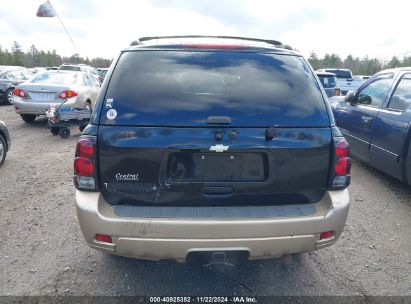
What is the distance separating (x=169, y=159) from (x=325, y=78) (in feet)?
41.6

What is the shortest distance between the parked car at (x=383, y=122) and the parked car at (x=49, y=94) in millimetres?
6959

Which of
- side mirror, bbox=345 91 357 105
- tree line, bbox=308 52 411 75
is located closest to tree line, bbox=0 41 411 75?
tree line, bbox=308 52 411 75

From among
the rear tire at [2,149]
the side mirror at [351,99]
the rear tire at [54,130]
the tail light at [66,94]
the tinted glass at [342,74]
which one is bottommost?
the rear tire at [54,130]

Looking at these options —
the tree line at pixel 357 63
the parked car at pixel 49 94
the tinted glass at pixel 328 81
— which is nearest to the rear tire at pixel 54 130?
the parked car at pixel 49 94

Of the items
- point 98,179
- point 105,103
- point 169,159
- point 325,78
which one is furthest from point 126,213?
point 325,78

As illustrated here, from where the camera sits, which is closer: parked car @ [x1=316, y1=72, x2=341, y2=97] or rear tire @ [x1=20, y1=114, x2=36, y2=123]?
rear tire @ [x1=20, y1=114, x2=36, y2=123]

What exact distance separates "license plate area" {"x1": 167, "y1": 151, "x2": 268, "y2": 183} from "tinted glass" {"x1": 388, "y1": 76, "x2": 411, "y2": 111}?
351 centimetres

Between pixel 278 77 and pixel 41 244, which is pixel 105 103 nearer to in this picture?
pixel 278 77

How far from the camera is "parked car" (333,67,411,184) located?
4.46 metres

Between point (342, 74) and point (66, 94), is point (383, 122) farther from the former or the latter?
point (342, 74)

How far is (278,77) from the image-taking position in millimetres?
2416

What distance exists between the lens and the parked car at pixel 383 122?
176 inches

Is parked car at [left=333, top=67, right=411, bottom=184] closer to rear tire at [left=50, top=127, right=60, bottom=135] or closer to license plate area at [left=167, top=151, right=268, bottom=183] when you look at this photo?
license plate area at [left=167, top=151, right=268, bottom=183]

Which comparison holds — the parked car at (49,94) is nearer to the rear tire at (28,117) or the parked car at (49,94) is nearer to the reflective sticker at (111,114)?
the rear tire at (28,117)
